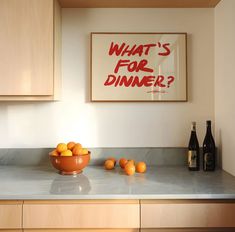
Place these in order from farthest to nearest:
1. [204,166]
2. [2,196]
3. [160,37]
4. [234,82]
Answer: [160,37]
[204,166]
[234,82]
[2,196]

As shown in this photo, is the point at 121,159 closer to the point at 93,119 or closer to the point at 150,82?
the point at 93,119

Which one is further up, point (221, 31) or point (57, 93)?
point (221, 31)

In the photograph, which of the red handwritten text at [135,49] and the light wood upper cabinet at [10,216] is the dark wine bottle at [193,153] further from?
the light wood upper cabinet at [10,216]

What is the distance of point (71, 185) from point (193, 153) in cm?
86

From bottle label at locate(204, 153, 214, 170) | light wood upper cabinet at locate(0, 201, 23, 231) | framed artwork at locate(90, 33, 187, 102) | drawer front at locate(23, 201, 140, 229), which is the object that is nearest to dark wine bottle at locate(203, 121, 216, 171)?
bottle label at locate(204, 153, 214, 170)

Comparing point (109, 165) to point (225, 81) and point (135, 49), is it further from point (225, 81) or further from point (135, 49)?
point (225, 81)

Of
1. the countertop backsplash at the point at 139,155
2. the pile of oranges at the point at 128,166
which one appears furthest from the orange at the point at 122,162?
the countertop backsplash at the point at 139,155

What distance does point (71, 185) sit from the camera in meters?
1.52

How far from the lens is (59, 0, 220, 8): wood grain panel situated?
1949 mm

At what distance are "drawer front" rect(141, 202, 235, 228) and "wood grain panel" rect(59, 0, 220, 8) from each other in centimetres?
136

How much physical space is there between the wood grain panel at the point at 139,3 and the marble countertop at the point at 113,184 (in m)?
1.16

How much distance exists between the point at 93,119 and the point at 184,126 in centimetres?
67

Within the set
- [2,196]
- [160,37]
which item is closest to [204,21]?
[160,37]

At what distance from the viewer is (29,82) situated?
5.77 ft
